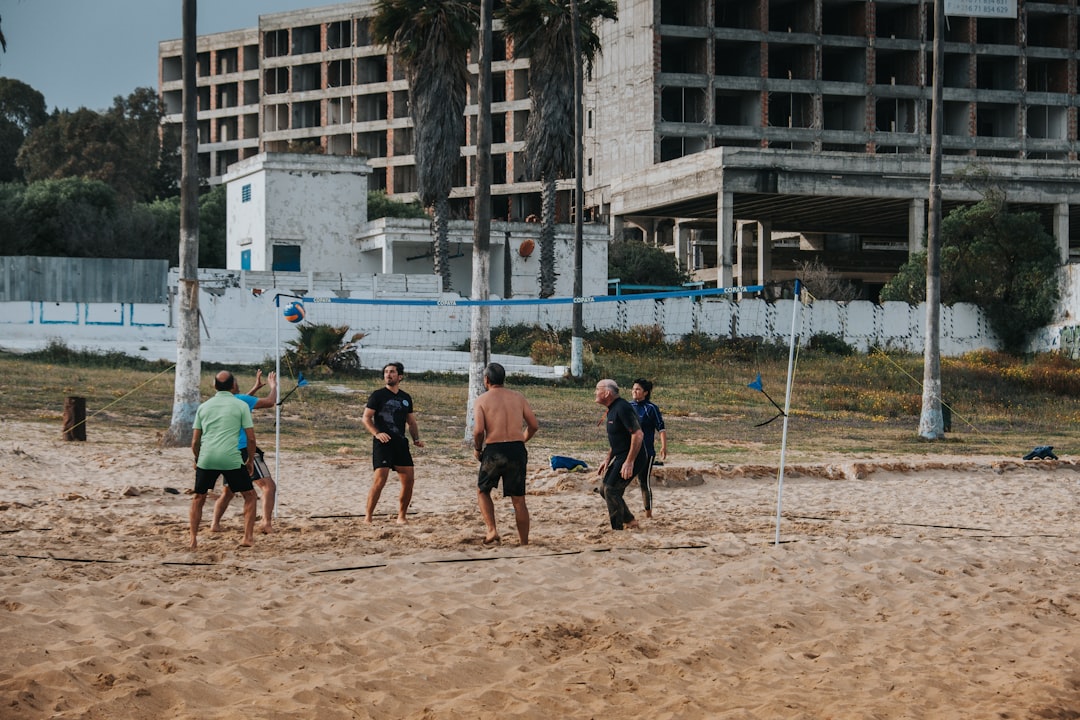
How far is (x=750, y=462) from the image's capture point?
62.2 feet

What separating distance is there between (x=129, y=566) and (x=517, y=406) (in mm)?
3383

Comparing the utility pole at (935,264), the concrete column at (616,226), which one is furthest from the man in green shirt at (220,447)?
the concrete column at (616,226)

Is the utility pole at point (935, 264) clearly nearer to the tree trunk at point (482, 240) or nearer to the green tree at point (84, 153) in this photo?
the tree trunk at point (482, 240)

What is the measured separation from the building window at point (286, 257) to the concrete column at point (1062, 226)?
2804 centimetres

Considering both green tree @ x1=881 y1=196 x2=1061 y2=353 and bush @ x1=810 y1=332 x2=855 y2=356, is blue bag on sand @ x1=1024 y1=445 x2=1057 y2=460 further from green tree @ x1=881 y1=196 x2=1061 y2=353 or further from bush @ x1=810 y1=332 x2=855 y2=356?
green tree @ x1=881 y1=196 x2=1061 y2=353

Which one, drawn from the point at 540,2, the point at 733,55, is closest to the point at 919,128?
the point at 733,55

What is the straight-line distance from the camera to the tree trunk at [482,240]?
21.8 metres

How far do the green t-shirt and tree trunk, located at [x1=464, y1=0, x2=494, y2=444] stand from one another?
11.0 meters

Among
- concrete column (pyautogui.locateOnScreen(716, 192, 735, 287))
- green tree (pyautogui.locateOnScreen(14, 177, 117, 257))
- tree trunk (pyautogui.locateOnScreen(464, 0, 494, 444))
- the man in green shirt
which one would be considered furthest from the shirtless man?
green tree (pyautogui.locateOnScreen(14, 177, 117, 257))

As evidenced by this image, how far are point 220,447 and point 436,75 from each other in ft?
104

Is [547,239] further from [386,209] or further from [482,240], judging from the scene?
[386,209]

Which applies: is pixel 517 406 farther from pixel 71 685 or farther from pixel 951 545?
pixel 71 685

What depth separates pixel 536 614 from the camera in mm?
8594

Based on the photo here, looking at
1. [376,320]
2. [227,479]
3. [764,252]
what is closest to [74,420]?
[227,479]
